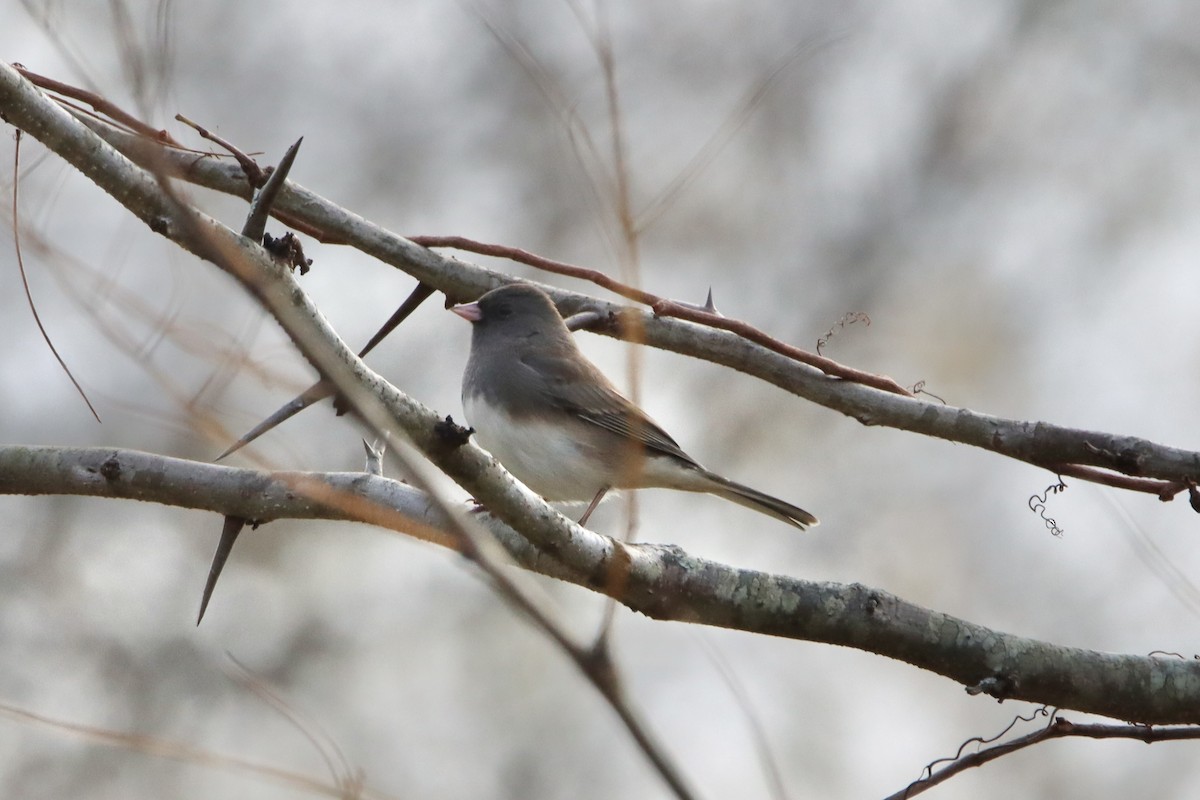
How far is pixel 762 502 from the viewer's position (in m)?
3.54

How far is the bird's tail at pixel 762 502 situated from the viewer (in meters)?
3.52

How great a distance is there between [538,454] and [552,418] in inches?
5.8

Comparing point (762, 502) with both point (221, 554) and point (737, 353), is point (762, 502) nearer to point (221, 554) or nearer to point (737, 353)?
point (737, 353)

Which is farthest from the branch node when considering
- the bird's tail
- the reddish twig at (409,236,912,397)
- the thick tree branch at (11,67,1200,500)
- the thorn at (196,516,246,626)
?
the bird's tail

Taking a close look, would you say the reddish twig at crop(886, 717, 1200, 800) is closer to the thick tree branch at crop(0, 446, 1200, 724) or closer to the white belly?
the thick tree branch at crop(0, 446, 1200, 724)

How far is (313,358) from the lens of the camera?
72cm

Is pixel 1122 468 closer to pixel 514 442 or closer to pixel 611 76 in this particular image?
pixel 611 76

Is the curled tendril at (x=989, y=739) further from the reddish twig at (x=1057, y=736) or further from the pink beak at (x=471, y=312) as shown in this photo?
the pink beak at (x=471, y=312)

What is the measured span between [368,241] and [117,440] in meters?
4.52

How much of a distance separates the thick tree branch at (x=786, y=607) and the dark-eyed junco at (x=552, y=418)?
1.32 metres

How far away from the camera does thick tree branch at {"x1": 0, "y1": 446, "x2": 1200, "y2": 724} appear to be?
6.08 ft

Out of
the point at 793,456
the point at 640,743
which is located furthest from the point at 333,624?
the point at 640,743

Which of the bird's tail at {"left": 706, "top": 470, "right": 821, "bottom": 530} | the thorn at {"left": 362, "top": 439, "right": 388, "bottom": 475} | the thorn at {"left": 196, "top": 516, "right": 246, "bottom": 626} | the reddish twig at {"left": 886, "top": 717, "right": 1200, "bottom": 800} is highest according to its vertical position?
the bird's tail at {"left": 706, "top": 470, "right": 821, "bottom": 530}

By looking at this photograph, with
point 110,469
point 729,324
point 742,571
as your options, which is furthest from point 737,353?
point 110,469
